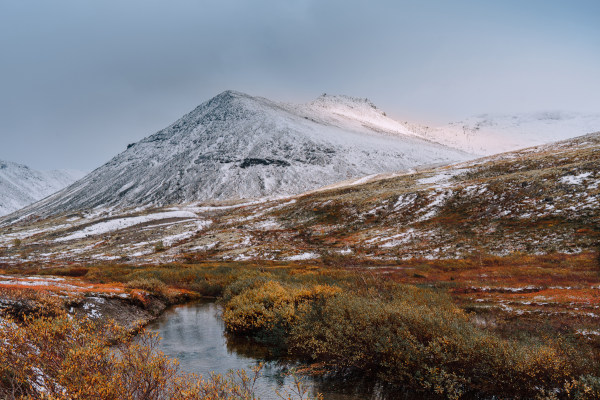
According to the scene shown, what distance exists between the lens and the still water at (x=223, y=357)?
43.2ft

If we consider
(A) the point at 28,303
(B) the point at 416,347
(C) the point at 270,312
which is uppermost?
(A) the point at 28,303

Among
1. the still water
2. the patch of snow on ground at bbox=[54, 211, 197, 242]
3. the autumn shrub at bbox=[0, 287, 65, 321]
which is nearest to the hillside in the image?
the patch of snow on ground at bbox=[54, 211, 197, 242]

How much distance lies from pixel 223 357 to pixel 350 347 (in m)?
7.20

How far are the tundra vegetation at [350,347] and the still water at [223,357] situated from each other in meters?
0.85

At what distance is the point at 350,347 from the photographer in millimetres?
14969

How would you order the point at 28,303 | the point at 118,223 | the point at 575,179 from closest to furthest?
1. the point at 28,303
2. the point at 575,179
3. the point at 118,223

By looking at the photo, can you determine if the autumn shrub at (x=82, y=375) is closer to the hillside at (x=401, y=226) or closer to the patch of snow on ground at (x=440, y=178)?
the hillside at (x=401, y=226)

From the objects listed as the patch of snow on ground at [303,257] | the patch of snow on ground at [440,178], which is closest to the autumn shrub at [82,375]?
the patch of snow on ground at [303,257]

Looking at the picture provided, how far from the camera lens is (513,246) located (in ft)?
158

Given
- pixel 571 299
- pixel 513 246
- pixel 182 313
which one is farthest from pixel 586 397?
pixel 513 246

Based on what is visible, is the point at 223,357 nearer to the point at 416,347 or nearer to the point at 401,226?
the point at 416,347

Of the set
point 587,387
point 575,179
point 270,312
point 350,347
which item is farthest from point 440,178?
point 587,387

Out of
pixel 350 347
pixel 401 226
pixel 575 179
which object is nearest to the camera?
pixel 350 347

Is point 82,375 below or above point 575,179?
above
